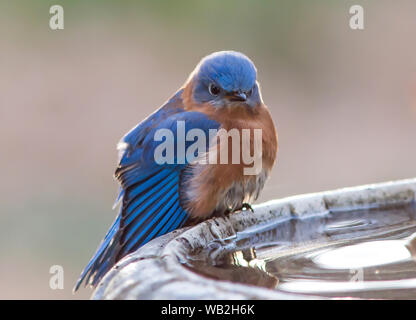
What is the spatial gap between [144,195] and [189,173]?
27cm

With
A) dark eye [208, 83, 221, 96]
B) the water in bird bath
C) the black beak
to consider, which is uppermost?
dark eye [208, 83, 221, 96]

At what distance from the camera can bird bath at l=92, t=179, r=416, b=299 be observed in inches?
90.9

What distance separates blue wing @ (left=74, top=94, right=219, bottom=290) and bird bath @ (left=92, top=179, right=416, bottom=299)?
19.6 inches

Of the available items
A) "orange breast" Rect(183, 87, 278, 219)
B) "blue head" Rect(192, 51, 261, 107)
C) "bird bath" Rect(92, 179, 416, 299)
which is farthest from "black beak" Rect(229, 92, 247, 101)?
"bird bath" Rect(92, 179, 416, 299)

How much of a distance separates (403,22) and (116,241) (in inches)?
307

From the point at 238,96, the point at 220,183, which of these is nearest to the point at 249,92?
the point at 238,96

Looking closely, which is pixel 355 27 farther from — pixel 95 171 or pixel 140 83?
pixel 95 171

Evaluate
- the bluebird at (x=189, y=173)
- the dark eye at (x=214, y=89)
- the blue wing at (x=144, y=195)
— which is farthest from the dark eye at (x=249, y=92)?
the blue wing at (x=144, y=195)

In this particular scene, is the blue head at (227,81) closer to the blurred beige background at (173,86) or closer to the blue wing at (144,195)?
the blue wing at (144,195)

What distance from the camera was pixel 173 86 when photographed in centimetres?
993

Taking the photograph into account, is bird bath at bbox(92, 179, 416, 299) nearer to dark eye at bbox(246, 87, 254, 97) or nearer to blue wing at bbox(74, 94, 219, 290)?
blue wing at bbox(74, 94, 219, 290)

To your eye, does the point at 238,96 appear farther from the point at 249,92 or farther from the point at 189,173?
the point at 189,173

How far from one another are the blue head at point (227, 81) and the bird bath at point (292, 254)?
84cm

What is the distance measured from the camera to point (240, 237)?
346 centimetres
